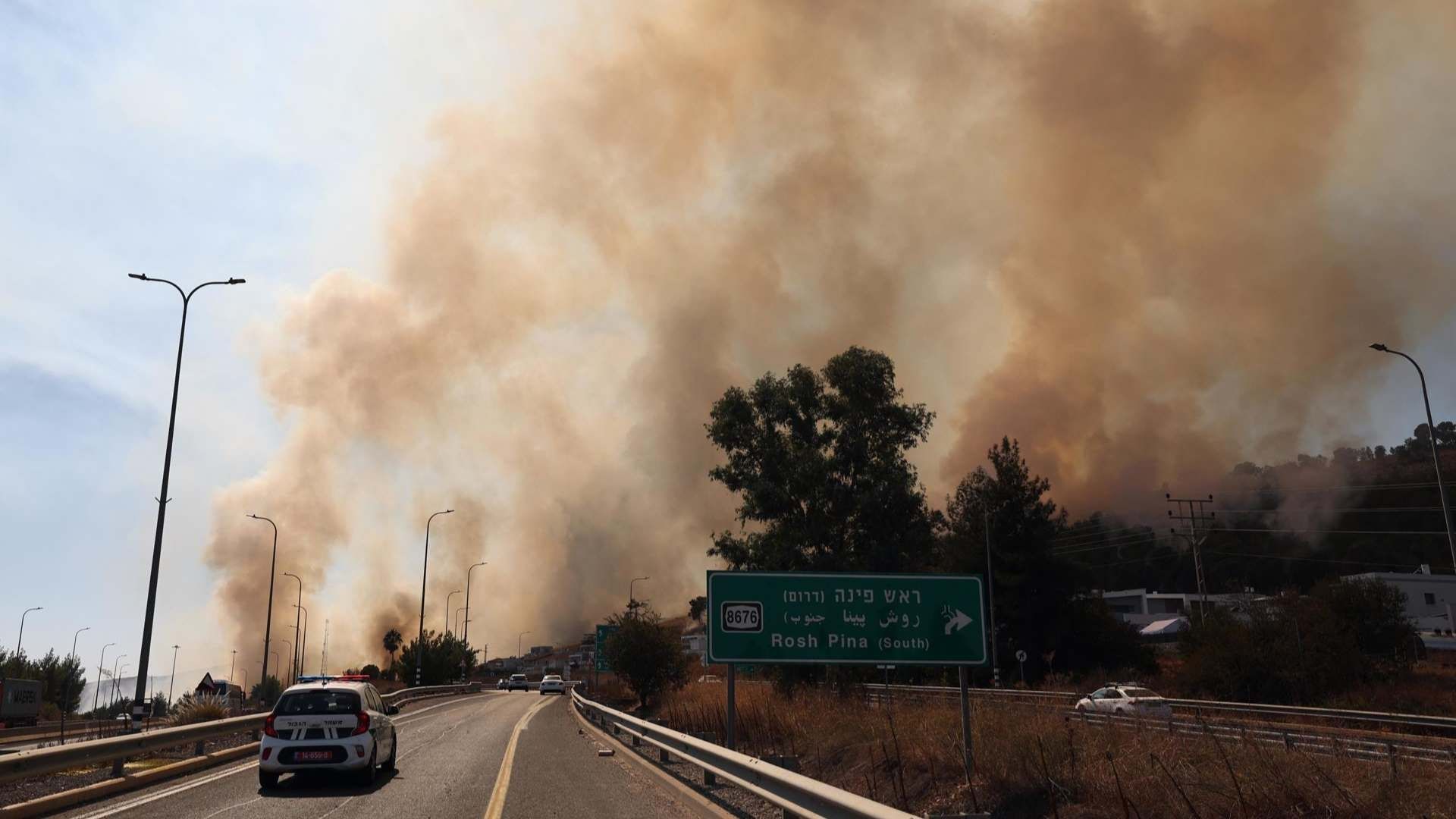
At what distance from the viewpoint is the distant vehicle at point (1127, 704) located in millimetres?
26011

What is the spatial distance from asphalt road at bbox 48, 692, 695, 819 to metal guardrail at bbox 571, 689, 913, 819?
78cm

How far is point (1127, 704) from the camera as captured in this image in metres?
31.1

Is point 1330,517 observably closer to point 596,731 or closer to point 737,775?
point 596,731

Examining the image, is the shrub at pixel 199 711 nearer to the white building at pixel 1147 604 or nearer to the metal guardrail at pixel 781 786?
the metal guardrail at pixel 781 786

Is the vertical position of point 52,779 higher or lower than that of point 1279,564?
lower

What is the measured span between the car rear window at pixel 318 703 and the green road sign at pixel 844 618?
6337 mm

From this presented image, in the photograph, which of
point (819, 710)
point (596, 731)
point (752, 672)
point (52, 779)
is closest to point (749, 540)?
point (752, 672)

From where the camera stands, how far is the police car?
599 inches

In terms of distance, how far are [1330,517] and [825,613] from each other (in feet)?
546

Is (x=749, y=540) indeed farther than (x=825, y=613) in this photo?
Yes

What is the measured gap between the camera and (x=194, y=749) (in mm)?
20766

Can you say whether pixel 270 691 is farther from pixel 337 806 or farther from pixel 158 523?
pixel 337 806

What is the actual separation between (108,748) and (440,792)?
5685mm

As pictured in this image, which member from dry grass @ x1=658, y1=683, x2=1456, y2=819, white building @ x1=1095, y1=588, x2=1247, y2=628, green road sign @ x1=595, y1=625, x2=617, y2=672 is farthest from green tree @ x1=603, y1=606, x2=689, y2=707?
white building @ x1=1095, y1=588, x2=1247, y2=628
